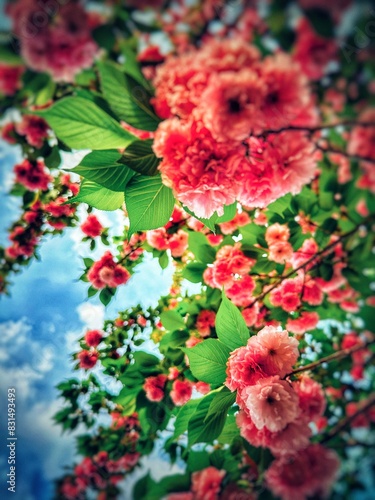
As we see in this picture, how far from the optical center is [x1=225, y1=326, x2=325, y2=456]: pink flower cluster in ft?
1.56

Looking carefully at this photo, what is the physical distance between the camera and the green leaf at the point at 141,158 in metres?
0.40

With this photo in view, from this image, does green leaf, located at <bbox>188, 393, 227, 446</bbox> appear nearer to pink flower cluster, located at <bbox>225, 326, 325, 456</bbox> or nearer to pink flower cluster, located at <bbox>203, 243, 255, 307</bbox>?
pink flower cluster, located at <bbox>225, 326, 325, 456</bbox>

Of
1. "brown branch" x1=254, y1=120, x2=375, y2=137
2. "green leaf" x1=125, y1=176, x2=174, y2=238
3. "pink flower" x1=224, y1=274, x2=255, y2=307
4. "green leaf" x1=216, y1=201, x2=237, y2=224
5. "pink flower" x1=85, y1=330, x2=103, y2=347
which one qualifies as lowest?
"pink flower" x1=85, y1=330, x2=103, y2=347

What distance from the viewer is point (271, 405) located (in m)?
0.48

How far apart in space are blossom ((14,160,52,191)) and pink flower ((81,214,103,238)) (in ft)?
0.43

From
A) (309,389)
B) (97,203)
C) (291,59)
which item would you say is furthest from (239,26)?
(309,389)

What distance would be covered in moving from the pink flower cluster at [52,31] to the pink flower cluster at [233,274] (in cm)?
50

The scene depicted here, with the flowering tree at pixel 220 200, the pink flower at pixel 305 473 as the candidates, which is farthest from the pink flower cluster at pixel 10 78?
the pink flower at pixel 305 473

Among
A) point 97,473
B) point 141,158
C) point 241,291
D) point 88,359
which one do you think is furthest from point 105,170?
point 97,473

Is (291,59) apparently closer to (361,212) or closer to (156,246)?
(361,212)

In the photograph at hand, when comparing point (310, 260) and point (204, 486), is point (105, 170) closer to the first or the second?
point (310, 260)

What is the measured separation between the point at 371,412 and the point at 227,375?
9.7 inches

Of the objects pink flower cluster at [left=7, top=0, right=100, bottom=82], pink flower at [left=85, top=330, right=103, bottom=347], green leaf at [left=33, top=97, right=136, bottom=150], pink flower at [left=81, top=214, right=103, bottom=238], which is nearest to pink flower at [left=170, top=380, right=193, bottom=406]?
pink flower at [left=85, top=330, right=103, bottom=347]

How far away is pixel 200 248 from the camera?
0.77 meters
